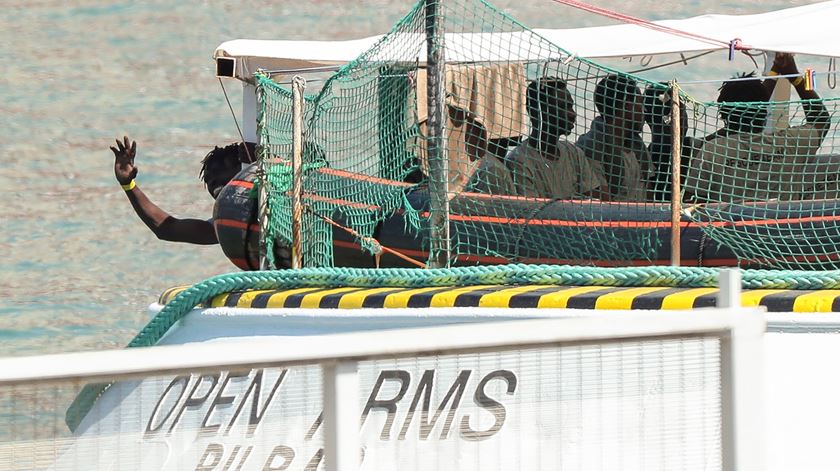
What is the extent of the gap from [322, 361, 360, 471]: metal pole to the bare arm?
5.90 metres

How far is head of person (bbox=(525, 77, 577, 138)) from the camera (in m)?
6.76

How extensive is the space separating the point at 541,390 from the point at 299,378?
49cm

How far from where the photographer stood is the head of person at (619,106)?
658 centimetres

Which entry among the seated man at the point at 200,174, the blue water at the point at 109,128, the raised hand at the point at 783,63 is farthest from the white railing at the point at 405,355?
the blue water at the point at 109,128

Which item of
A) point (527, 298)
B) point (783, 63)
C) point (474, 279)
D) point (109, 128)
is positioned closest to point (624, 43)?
point (783, 63)

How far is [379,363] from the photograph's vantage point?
8.80 feet

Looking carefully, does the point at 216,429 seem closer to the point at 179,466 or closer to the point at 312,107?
the point at 179,466

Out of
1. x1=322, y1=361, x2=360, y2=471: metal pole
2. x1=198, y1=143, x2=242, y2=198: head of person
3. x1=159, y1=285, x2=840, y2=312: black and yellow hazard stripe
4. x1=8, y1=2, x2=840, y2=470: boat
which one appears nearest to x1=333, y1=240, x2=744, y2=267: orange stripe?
x1=159, y1=285, x2=840, y2=312: black and yellow hazard stripe

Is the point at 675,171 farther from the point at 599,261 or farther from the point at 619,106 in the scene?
the point at 619,106

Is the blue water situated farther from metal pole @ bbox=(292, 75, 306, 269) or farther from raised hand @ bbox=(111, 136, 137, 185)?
metal pole @ bbox=(292, 75, 306, 269)

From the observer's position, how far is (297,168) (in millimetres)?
6645

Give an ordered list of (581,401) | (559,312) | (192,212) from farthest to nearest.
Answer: (192,212), (559,312), (581,401)

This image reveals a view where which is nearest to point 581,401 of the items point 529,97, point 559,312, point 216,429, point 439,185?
point 216,429

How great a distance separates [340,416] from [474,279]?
3025 millimetres
